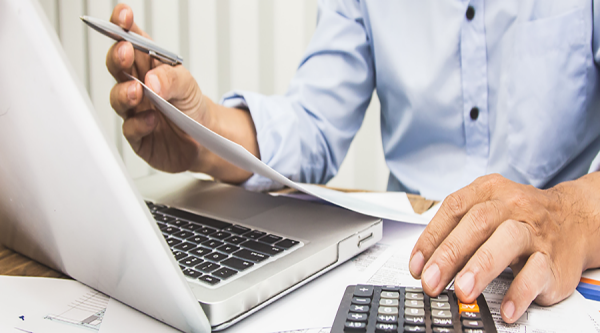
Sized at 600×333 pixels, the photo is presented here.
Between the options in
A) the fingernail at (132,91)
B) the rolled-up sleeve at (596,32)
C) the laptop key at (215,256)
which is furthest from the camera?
the rolled-up sleeve at (596,32)

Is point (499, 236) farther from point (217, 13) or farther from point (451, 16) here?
point (217, 13)

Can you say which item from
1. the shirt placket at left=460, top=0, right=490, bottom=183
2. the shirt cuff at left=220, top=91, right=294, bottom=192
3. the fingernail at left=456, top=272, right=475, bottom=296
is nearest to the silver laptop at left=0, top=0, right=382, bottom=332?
the fingernail at left=456, top=272, right=475, bottom=296

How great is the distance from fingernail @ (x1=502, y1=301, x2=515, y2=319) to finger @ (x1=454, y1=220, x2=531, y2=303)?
15 millimetres

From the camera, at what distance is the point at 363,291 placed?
0.27 metres

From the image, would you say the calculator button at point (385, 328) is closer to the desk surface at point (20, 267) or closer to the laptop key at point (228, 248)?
the laptop key at point (228, 248)

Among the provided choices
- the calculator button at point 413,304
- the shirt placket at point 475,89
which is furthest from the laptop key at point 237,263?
the shirt placket at point 475,89

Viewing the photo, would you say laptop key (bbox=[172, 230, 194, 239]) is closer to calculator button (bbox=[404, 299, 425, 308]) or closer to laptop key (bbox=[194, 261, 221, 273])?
laptop key (bbox=[194, 261, 221, 273])

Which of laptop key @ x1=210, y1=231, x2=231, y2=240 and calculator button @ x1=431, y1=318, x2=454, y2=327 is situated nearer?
calculator button @ x1=431, y1=318, x2=454, y2=327

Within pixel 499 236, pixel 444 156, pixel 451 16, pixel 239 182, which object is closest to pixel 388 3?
pixel 451 16

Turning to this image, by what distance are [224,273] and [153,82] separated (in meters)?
0.26

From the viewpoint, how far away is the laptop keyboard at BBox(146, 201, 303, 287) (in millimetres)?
279

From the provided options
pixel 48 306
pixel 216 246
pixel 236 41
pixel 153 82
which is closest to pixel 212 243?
pixel 216 246

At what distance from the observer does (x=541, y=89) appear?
1.91ft

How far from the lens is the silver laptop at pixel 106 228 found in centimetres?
20
